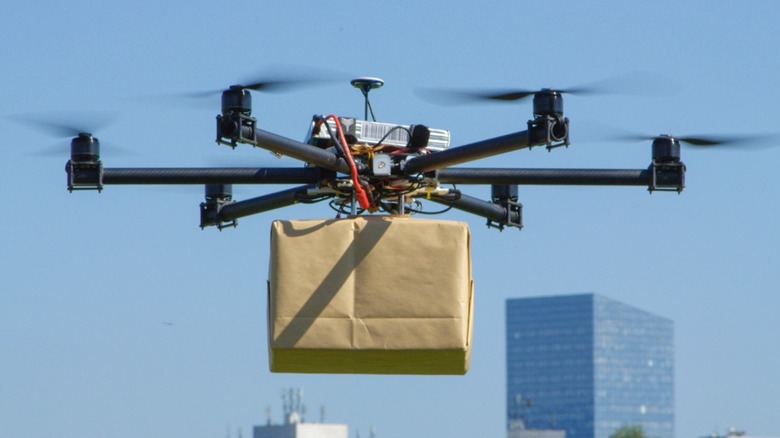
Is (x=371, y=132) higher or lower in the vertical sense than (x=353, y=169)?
higher

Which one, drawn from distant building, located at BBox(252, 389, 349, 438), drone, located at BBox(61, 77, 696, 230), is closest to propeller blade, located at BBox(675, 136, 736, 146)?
drone, located at BBox(61, 77, 696, 230)

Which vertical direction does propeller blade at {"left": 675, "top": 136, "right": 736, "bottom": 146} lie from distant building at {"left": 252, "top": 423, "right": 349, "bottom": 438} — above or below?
above

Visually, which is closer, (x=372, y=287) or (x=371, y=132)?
(x=372, y=287)

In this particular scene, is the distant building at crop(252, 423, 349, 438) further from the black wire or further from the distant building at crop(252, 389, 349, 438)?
the black wire

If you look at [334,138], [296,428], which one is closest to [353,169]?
[334,138]

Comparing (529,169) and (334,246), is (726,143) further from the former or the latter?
(334,246)

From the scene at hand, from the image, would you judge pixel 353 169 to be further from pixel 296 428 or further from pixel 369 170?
pixel 296 428

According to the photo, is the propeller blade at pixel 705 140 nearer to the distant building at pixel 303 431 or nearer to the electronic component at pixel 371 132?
the electronic component at pixel 371 132

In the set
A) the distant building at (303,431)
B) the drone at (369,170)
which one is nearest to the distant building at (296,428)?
the distant building at (303,431)

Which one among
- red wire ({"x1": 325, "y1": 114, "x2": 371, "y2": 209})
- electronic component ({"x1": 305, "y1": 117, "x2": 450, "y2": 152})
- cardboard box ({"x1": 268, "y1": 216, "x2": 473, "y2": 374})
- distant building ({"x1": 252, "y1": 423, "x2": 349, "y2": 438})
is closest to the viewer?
cardboard box ({"x1": 268, "y1": 216, "x2": 473, "y2": 374})
